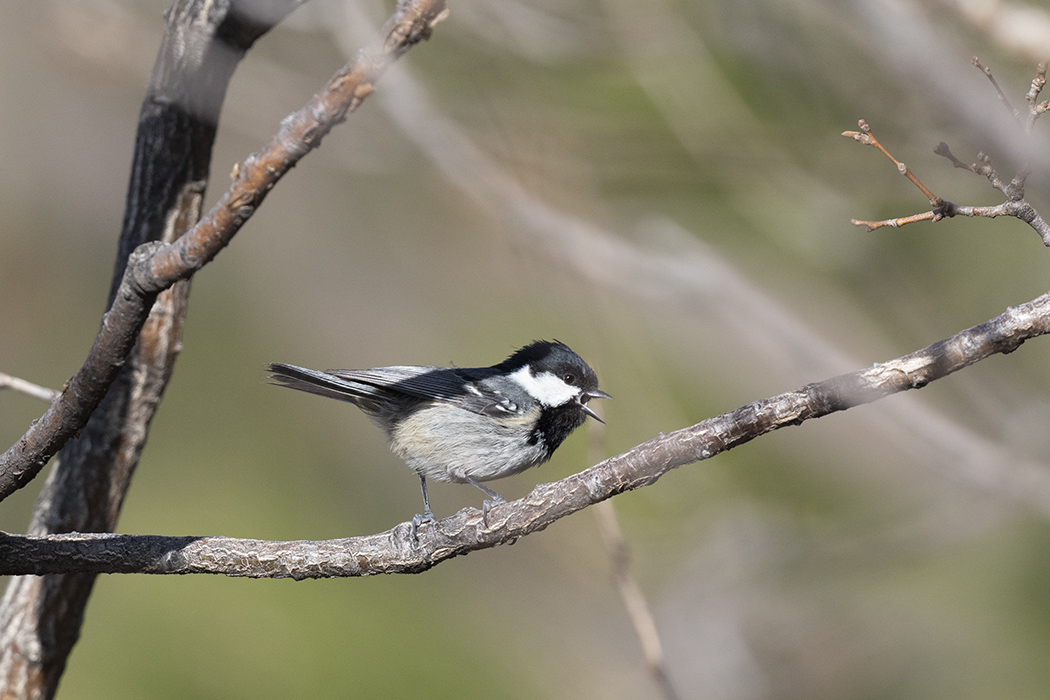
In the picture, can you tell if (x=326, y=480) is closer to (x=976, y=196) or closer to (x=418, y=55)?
(x=418, y=55)

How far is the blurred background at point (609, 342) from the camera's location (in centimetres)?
370

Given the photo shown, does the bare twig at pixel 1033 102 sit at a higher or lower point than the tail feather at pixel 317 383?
lower

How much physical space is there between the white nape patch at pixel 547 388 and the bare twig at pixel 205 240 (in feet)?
6.75

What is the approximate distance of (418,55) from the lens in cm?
612

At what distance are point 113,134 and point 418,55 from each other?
9.27 ft

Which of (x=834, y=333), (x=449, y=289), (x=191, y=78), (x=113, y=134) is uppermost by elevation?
(x=113, y=134)

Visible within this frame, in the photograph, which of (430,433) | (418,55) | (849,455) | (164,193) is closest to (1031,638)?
(849,455)

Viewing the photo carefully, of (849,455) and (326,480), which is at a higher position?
(326,480)

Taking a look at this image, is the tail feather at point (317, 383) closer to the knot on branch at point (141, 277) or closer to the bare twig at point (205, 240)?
the bare twig at point (205, 240)

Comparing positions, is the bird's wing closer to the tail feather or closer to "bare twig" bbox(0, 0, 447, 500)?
the tail feather

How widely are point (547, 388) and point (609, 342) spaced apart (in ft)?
4.31

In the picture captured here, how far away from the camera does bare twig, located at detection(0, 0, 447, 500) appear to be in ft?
4.74

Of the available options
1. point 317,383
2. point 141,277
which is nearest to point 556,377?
point 317,383

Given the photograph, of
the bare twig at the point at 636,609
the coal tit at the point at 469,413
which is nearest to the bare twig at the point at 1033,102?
the bare twig at the point at 636,609
